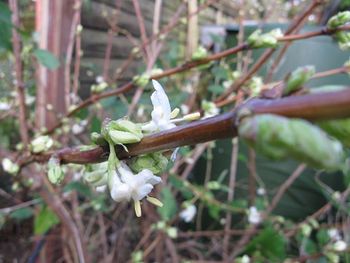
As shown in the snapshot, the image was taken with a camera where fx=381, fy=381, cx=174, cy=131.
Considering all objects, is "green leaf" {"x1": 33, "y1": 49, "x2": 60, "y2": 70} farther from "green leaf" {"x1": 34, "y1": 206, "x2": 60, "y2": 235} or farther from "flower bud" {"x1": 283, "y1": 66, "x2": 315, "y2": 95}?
"flower bud" {"x1": 283, "y1": 66, "x2": 315, "y2": 95}

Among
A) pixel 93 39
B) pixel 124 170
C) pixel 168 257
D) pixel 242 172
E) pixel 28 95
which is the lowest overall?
pixel 168 257

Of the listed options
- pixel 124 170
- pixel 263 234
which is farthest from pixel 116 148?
pixel 263 234

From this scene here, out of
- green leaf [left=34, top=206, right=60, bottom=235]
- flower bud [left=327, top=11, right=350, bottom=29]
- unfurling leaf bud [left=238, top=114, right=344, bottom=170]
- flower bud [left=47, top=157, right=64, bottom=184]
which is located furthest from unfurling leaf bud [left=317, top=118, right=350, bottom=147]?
green leaf [left=34, top=206, right=60, bottom=235]

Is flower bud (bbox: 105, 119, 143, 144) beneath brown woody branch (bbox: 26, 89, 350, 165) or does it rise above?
beneath

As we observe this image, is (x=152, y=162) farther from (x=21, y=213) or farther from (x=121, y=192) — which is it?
(x=21, y=213)

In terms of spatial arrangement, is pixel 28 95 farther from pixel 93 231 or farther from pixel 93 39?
pixel 93 231

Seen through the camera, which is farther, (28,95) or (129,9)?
(129,9)
